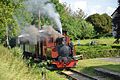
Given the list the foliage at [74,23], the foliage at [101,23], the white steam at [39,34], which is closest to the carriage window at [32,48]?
the white steam at [39,34]

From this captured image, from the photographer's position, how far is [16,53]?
65.7 feet

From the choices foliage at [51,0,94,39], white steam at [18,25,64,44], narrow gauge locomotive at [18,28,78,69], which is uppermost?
foliage at [51,0,94,39]

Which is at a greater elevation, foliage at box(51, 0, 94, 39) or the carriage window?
foliage at box(51, 0, 94, 39)

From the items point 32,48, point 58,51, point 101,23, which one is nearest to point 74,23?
point 101,23

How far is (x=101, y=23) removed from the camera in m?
101

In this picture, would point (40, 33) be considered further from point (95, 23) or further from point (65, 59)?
point (95, 23)

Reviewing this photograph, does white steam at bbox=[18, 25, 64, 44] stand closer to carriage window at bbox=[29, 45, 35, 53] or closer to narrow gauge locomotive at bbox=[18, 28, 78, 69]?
narrow gauge locomotive at bbox=[18, 28, 78, 69]

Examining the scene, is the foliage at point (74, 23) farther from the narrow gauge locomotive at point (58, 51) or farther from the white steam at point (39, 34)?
the narrow gauge locomotive at point (58, 51)

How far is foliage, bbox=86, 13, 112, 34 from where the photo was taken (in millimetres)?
99525

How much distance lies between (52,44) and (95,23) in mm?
78277

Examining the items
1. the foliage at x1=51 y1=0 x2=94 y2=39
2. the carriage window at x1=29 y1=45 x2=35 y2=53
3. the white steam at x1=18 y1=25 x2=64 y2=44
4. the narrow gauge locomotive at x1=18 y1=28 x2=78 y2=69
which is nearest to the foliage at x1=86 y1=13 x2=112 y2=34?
the foliage at x1=51 y1=0 x2=94 y2=39

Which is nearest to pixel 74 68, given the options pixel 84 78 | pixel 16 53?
pixel 84 78

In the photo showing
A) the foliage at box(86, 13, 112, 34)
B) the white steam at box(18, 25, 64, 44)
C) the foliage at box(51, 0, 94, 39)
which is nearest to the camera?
the white steam at box(18, 25, 64, 44)

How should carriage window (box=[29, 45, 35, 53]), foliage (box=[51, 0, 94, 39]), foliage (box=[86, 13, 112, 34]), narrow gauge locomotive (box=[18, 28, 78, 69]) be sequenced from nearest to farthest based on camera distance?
1. narrow gauge locomotive (box=[18, 28, 78, 69])
2. carriage window (box=[29, 45, 35, 53])
3. foliage (box=[51, 0, 94, 39])
4. foliage (box=[86, 13, 112, 34])
